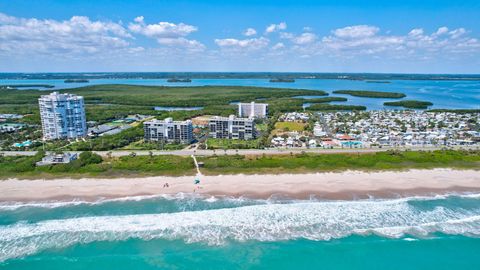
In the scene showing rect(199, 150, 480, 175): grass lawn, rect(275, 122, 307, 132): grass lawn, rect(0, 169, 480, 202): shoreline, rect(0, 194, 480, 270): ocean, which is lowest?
rect(0, 194, 480, 270): ocean

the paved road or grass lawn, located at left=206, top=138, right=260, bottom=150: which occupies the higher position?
grass lawn, located at left=206, top=138, right=260, bottom=150

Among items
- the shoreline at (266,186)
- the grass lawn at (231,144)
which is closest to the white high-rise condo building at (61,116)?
the shoreline at (266,186)

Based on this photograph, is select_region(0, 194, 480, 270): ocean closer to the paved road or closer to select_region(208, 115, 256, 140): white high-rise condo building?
the paved road

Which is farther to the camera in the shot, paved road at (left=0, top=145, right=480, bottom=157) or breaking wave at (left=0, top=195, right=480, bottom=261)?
paved road at (left=0, top=145, right=480, bottom=157)

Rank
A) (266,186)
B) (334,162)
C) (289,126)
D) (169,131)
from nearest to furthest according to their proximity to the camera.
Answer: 1. (266,186)
2. (334,162)
3. (169,131)
4. (289,126)

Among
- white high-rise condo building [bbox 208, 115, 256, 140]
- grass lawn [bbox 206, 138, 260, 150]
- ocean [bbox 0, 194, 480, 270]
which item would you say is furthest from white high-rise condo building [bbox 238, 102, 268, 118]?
ocean [bbox 0, 194, 480, 270]

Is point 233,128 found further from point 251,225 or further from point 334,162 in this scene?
point 251,225

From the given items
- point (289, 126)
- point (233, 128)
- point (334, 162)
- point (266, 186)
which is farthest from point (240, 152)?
point (289, 126)
